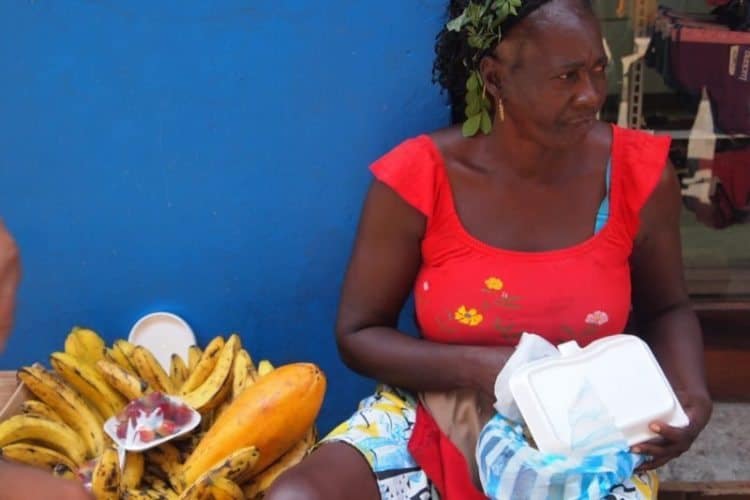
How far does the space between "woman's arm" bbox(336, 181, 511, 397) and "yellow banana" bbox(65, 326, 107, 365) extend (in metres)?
0.66

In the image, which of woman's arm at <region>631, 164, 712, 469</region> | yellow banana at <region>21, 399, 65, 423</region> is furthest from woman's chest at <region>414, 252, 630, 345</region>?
yellow banana at <region>21, 399, 65, 423</region>

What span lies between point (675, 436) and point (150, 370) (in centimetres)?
120

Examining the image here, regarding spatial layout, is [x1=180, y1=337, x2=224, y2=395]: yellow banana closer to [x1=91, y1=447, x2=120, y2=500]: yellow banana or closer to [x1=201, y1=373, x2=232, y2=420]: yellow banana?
[x1=201, y1=373, x2=232, y2=420]: yellow banana

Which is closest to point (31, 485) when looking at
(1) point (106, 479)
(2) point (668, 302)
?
(1) point (106, 479)

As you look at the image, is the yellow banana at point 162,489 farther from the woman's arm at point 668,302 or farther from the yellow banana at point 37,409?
the woman's arm at point 668,302

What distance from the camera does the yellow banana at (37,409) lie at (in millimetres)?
2250

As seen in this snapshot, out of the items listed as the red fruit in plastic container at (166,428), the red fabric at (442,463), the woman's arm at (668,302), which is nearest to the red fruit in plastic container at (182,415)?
the red fruit in plastic container at (166,428)

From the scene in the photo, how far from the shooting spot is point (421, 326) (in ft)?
7.22

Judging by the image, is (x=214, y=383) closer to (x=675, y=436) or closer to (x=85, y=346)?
(x=85, y=346)

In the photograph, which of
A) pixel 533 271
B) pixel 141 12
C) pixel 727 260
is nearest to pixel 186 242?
pixel 141 12

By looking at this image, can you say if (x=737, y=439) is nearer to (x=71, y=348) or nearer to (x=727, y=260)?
(x=727, y=260)

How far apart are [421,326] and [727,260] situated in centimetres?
125

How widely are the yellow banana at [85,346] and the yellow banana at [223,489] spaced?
0.61 meters

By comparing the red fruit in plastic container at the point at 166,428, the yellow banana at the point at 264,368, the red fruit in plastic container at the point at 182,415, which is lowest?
the red fruit in plastic container at the point at 166,428
